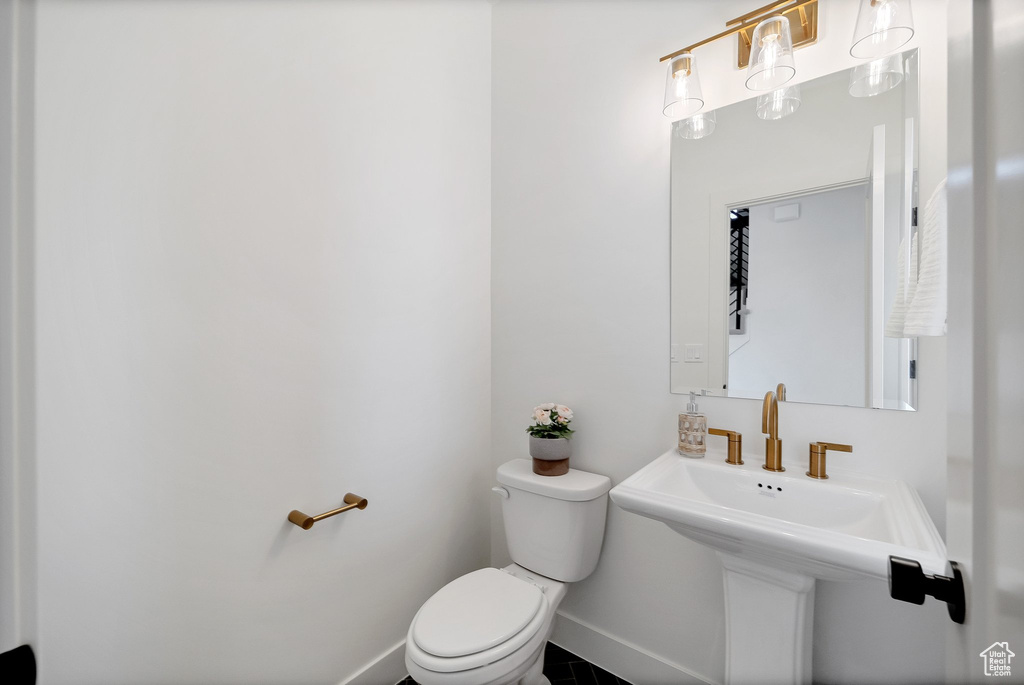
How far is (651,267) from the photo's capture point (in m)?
1.54

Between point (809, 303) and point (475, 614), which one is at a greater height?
point (809, 303)

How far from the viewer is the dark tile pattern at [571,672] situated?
1596 millimetres

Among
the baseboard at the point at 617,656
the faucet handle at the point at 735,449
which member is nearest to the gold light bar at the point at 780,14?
the faucet handle at the point at 735,449

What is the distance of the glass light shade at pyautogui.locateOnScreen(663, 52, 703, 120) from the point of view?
1.38 m

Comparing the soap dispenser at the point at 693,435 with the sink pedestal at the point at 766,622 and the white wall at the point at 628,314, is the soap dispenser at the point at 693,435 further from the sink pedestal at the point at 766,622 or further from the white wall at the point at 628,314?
the sink pedestal at the point at 766,622

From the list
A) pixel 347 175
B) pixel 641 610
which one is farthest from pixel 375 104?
pixel 641 610

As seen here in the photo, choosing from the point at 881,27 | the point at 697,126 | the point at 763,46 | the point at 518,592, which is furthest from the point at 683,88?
the point at 518,592

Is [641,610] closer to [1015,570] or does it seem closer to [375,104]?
[1015,570]

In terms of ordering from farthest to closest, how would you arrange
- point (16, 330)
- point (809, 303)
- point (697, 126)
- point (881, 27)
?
1. point (697, 126)
2. point (809, 303)
3. point (881, 27)
4. point (16, 330)

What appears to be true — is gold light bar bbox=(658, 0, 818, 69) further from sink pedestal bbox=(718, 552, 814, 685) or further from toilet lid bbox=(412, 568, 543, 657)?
toilet lid bbox=(412, 568, 543, 657)

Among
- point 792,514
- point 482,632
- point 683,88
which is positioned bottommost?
point 482,632

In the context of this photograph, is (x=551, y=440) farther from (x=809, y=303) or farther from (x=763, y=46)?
(x=763, y=46)

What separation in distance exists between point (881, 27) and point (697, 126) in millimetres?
459

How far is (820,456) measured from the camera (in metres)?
1.20
